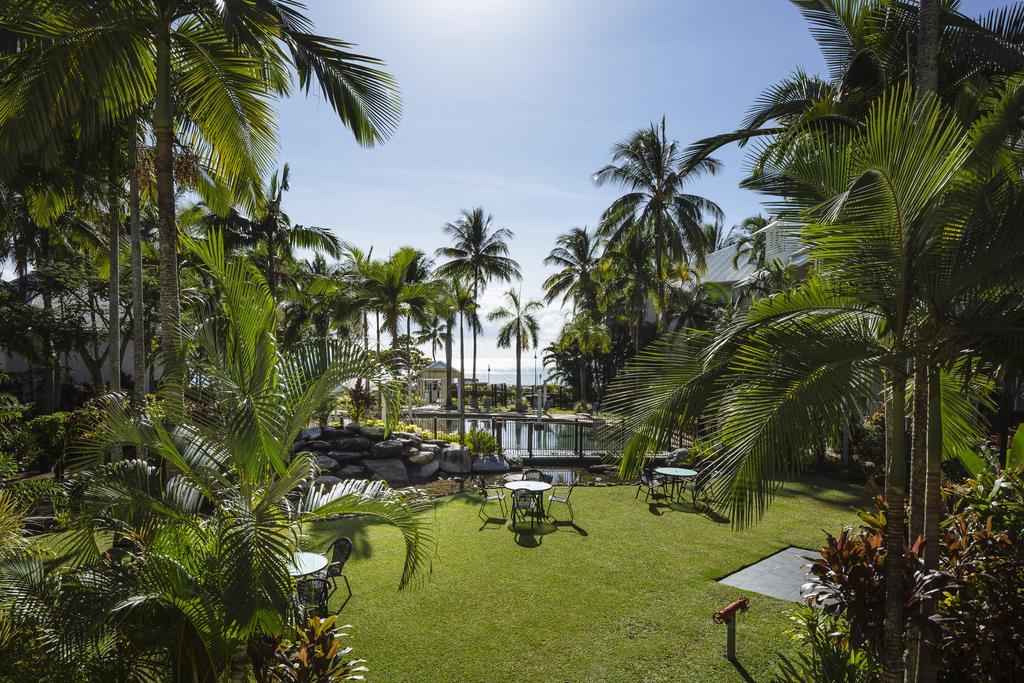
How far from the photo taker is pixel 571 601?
710 cm

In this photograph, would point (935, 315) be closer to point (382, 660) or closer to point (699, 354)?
point (699, 354)

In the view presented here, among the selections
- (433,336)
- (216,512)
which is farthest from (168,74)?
(433,336)

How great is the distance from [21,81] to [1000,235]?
332 inches

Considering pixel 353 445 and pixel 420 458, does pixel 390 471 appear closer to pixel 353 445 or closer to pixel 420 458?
pixel 420 458

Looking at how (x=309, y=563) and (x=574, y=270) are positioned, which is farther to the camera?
(x=574, y=270)

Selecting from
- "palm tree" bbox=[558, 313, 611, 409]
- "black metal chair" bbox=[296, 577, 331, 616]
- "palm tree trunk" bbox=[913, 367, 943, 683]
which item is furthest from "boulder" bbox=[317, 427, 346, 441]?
"palm tree" bbox=[558, 313, 611, 409]

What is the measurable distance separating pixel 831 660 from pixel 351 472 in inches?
483

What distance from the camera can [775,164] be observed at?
452cm

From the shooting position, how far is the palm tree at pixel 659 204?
23.3 metres

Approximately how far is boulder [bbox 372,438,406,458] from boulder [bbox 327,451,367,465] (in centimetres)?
45

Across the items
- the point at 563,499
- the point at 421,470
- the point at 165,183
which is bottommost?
the point at 563,499

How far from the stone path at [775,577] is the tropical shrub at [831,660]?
2148 millimetres

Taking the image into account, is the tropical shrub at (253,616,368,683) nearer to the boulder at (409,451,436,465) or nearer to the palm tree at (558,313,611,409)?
the boulder at (409,451,436,465)

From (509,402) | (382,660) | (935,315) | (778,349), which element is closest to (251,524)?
(382,660)
